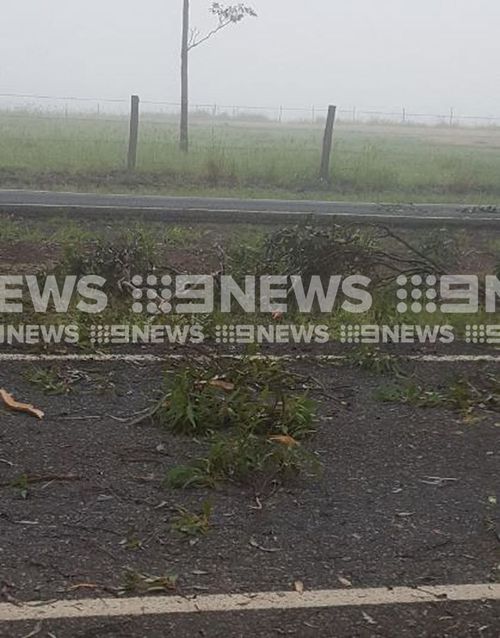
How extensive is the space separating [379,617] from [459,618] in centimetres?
30

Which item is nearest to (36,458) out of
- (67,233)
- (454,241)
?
(67,233)

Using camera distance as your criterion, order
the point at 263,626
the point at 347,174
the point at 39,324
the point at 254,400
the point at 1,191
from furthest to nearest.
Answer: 1. the point at 347,174
2. the point at 1,191
3. the point at 39,324
4. the point at 254,400
5. the point at 263,626

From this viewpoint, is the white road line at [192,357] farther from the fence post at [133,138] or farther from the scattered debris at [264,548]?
the fence post at [133,138]

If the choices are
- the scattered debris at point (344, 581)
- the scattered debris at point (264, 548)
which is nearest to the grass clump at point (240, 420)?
the scattered debris at point (264, 548)

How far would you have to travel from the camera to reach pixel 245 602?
11.8 feet

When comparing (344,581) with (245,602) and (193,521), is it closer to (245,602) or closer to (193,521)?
(245,602)

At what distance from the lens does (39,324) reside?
23.5ft

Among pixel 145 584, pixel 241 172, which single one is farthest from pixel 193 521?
pixel 241 172

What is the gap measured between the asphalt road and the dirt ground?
4.76 meters

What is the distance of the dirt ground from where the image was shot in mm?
3561

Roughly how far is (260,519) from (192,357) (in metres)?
2.23

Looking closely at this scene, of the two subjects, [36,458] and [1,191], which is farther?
[1,191]

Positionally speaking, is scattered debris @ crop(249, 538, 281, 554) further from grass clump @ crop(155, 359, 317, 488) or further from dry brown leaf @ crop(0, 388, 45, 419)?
dry brown leaf @ crop(0, 388, 45, 419)

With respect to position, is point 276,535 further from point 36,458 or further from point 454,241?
point 454,241
